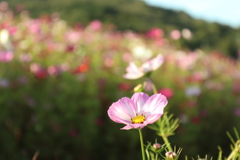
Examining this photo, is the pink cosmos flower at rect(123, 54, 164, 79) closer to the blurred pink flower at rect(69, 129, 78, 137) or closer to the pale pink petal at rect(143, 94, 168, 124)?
the pale pink petal at rect(143, 94, 168, 124)

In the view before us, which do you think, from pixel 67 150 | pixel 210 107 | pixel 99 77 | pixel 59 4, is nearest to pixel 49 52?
pixel 99 77

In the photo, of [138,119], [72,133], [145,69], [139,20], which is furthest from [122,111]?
[139,20]

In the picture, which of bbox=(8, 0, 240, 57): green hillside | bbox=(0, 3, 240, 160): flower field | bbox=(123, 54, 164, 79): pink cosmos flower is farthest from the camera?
bbox=(8, 0, 240, 57): green hillside

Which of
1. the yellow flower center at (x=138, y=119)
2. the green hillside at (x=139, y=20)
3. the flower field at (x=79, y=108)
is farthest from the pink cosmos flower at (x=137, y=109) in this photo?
the green hillside at (x=139, y=20)

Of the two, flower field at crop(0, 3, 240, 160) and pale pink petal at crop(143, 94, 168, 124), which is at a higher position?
pale pink petal at crop(143, 94, 168, 124)

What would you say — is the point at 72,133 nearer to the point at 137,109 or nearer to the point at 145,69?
the point at 145,69

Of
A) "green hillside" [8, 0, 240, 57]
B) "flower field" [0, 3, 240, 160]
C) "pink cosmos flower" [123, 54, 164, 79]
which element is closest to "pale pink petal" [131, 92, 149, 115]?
"pink cosmos flower" [123, 54, 164, 79]

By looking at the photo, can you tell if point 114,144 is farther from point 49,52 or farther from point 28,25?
point 28,25
